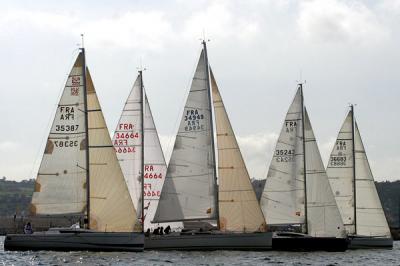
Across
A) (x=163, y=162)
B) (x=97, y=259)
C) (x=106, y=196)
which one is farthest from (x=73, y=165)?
(x=163, y=162)

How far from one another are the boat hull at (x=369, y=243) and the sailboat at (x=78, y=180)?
21418 mm

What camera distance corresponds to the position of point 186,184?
54500mm

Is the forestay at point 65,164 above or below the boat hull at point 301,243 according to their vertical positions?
above

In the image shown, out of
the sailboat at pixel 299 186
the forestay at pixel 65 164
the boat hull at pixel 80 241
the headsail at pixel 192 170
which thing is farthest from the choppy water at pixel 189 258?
the sailboat at pixel 299 186

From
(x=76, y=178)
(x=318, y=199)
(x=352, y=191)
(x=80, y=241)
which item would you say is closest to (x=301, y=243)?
(x=318, y=199)

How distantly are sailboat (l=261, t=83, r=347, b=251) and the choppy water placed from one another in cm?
369

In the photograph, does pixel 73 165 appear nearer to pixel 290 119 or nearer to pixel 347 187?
pixel 290 119

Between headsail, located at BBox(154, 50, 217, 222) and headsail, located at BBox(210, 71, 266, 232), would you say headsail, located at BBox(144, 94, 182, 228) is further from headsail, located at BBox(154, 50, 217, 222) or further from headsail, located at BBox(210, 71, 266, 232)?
headsail, located at BBox(210, 71, 266, 232)

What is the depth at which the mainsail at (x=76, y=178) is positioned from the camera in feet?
167

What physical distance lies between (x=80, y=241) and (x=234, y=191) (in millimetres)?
10328

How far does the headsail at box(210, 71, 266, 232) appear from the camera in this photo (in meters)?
54.8

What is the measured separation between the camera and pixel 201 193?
179ft

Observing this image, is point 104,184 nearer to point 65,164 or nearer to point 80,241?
point 65,164

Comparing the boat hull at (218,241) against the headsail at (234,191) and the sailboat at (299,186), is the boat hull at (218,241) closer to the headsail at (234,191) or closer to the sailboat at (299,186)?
the headsail at (234,191)
